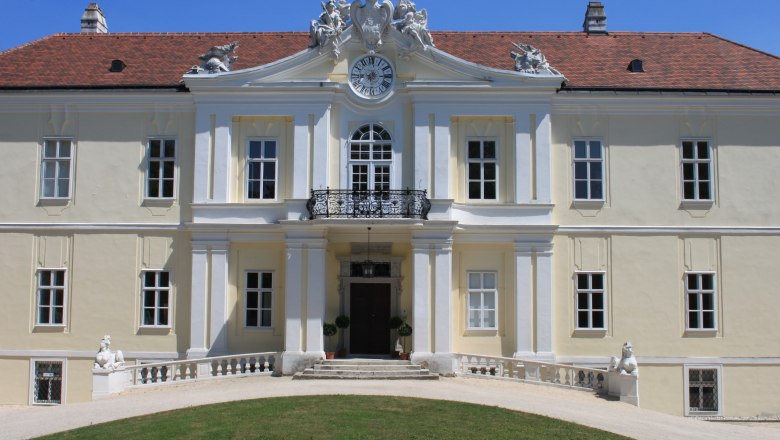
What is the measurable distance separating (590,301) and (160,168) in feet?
43.5

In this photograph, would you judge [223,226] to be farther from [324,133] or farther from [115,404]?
[115,404]

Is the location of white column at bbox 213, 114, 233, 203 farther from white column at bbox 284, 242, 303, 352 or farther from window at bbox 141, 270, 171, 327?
window at bbox 141, 270, 171, 327

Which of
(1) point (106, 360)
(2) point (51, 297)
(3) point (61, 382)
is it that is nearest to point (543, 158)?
(1) point (106, 360)

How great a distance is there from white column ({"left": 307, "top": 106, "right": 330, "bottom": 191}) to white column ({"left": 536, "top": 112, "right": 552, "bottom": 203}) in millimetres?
6059

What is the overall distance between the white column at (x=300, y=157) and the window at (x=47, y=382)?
8.65m

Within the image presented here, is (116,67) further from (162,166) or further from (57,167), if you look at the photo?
(162,166)

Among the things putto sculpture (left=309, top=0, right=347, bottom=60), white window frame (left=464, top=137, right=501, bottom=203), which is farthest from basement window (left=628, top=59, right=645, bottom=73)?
putto sculpture (left=309, top=0, right=347, bottom=60)

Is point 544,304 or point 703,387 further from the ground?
point 544,304

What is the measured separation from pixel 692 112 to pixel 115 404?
58.4 ft

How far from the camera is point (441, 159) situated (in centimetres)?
2420

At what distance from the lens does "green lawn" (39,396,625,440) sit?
1542cm

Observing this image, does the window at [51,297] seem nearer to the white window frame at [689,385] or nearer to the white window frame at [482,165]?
the white window frame at [482,165]

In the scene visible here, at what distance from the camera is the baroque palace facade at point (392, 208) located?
24141 millimetres

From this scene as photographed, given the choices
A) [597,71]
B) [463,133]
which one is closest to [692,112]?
[597,71]
